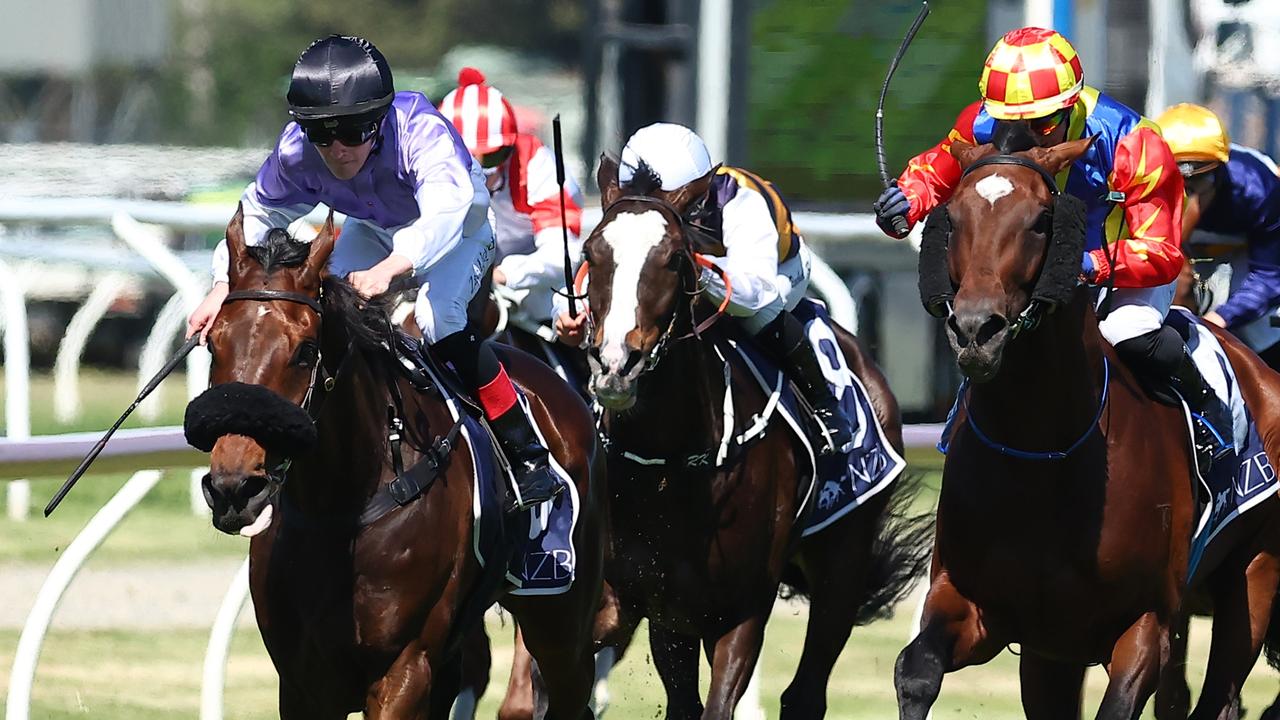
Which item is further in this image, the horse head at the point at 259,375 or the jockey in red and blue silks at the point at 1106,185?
the jockey in red and blue silks at the point at 1106,185

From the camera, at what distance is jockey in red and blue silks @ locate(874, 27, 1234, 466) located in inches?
199

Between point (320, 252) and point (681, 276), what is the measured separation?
1.39 m

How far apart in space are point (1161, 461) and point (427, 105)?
78.0 inches

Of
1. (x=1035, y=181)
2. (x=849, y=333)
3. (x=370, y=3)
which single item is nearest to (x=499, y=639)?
(x=849, y=333)

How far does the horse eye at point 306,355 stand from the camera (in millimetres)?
4291

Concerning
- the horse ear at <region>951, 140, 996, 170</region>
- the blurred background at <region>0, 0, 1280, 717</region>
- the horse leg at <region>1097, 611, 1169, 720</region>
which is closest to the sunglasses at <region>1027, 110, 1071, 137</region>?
the horse ear at <region>951, 140, 996, 170</region>

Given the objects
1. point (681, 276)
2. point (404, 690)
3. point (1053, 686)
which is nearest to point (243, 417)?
point (404, 690)

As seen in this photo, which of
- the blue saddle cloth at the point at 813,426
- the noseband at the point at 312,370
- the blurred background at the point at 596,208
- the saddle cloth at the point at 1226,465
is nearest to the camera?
the noseband at the point at 312,370

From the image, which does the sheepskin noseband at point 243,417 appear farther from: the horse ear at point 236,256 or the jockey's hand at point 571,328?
the jockey's hand at point 571,328

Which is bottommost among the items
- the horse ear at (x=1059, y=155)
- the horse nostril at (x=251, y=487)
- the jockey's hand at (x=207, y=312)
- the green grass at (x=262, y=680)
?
the green grass at (x=262, y=680)

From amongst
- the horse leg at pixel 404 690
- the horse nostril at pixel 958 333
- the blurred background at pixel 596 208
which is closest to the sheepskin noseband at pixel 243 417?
the horse leg at pixel 404 690

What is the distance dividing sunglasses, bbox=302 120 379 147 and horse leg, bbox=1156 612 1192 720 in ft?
7.61

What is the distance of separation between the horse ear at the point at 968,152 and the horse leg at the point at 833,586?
A: 174cm

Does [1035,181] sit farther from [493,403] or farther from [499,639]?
[499,639]
